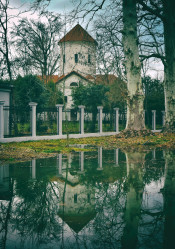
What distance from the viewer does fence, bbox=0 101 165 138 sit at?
645 inches

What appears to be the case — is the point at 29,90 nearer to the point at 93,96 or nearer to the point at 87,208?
the point at 93,96

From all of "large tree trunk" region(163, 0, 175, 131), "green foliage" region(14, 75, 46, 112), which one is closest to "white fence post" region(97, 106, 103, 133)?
"large tree trunk" region(163, 0, 175, 131)

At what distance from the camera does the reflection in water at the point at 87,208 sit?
2809 millimetres

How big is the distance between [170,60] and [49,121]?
28.6 feet

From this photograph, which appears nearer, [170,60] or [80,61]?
[170,60]

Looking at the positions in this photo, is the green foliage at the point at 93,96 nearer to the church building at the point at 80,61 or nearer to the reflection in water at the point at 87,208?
the church building at the point at 80,61

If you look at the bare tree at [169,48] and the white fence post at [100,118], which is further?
the white fence post at [100,118]

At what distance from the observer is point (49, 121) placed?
59.6ft

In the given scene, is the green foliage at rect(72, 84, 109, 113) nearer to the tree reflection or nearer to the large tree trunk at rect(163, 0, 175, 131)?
the large tree trunk at rect(163, 0, 175, 131)

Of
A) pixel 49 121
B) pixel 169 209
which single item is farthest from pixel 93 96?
pixel 169 209

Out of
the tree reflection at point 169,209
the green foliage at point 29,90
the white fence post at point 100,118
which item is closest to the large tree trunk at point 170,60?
the white fence post at point 100,118

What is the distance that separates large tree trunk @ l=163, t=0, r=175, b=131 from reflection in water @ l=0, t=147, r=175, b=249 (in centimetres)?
1388

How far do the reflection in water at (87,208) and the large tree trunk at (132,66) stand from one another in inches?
431

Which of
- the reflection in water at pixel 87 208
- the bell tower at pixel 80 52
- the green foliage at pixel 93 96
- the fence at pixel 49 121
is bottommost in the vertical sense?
the reflection in water at pixel 87 208
